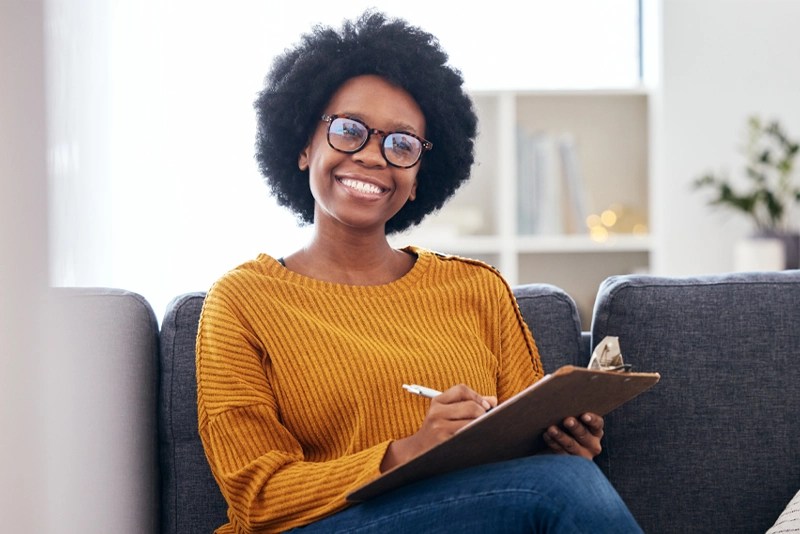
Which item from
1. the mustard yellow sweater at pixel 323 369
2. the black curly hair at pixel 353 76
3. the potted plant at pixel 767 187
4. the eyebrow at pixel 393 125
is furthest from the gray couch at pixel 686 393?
the potted plant at pixel 767 187

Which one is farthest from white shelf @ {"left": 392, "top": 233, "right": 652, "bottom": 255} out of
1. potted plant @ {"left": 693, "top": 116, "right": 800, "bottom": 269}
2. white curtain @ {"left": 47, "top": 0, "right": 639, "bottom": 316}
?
white curtain @ {"left": 47, "top": 0, "right": 639, "bottom": 316}

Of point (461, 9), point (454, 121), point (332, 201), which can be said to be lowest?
point (332, 201)

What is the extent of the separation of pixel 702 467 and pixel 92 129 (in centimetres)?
110

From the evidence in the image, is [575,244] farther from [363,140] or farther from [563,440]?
[563,440]

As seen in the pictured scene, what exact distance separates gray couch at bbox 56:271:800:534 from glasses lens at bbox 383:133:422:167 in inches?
13.3

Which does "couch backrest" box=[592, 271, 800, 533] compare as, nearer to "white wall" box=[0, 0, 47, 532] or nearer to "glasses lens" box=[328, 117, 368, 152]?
"glasses lens" box=[328, 117, 368, 152]

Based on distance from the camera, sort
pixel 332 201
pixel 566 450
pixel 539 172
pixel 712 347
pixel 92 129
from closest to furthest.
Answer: pixel 92 129
pixel 566 450
pixel 332 201
pixel 712 347
pixel 539 172

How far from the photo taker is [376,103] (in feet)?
5.31

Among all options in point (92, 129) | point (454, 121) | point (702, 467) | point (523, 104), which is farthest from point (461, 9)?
point (92, 129)

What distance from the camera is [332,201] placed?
5.26ft

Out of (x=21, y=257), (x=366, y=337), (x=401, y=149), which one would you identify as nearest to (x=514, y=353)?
(x=366, y=337)

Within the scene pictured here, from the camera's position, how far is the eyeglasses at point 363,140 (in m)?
1.58

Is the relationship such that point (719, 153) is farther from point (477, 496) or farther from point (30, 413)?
point (30, 413)

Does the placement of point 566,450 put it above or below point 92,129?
below
